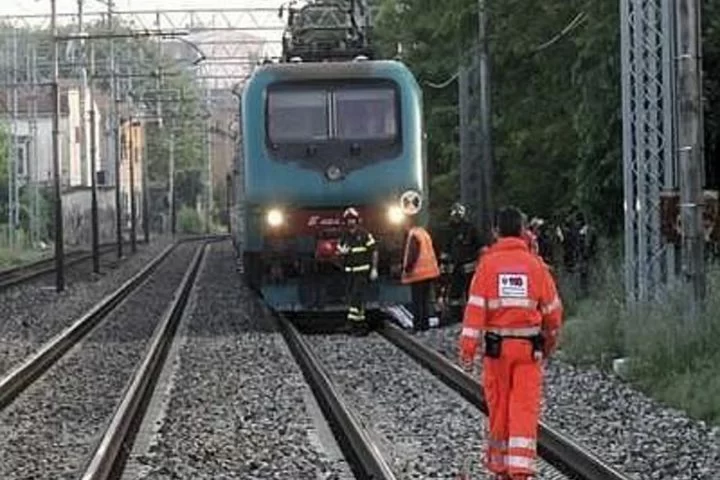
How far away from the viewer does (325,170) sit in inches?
931

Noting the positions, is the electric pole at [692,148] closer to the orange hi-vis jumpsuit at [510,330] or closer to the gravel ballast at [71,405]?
the gravel ballast at [71,405]

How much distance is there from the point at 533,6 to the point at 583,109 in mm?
5404

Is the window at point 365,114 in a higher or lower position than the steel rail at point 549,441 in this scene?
higher

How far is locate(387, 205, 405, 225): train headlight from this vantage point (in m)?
23.5

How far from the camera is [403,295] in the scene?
23672mm

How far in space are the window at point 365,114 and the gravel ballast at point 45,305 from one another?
5.38 meters

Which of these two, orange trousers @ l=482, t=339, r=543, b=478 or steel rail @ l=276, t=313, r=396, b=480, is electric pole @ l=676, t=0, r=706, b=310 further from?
orange trousers @ l=482, t=339, r=543, b=478

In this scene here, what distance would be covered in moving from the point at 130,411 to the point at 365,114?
33.6 ft

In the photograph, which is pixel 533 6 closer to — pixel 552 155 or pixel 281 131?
pixel 552 155

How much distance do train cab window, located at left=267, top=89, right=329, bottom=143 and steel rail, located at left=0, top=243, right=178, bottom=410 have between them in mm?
4226

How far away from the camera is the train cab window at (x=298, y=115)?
2388 cm

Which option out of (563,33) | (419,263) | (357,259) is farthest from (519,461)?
(563,33)

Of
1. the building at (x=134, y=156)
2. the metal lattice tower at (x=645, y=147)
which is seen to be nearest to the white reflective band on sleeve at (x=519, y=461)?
the metal lattice tower at (x=645, y=147)

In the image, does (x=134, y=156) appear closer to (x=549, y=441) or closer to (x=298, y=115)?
(x=298, y=115)
